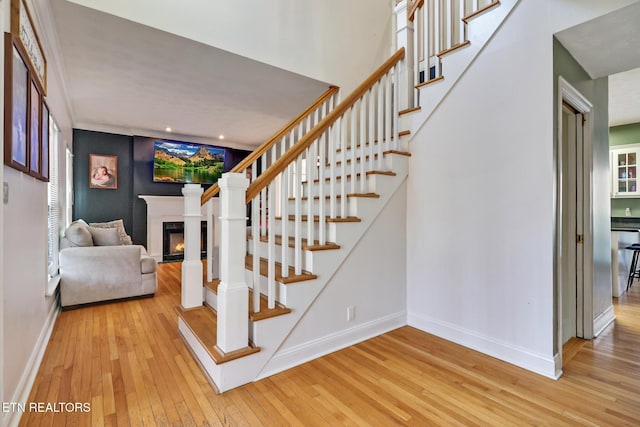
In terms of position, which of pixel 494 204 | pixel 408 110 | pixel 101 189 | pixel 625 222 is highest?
pixel 408 110

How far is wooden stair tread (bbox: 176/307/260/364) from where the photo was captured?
184 cm

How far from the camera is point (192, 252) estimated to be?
2809 mm

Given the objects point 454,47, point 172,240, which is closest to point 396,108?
point 454,47

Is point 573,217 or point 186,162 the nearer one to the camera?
point 573,217

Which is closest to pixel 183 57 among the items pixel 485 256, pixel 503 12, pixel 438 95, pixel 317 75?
pixel 317 75

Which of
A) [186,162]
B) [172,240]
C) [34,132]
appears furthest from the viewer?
[186,162]

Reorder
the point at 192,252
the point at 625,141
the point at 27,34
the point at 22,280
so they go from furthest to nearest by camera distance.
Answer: the point at 625,141 < the point at 192,252 < the point at 27,34 < the point at 22,280

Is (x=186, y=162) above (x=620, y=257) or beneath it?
above

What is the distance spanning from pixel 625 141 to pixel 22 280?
874 centimetres

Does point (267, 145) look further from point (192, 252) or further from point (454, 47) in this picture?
point (454, 47)

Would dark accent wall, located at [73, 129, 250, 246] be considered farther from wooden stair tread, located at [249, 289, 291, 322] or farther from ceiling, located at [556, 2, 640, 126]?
ceiling, located at [556, 2, 640, 126]

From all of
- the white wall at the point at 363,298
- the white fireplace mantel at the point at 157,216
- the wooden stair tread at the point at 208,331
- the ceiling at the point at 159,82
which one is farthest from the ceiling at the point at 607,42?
the white fireplace mantel at the point at 157,216

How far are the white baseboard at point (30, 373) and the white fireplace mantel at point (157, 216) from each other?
3238mm

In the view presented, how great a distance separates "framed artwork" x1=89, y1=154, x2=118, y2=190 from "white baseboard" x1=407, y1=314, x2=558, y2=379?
572 cm
